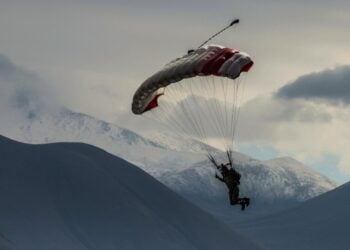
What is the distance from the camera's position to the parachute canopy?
222 ft

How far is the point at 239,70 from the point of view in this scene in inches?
2665

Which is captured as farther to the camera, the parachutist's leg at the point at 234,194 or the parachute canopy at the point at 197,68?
the parachutist's leg at the point at 234,194

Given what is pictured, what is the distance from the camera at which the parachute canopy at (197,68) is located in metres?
67.7

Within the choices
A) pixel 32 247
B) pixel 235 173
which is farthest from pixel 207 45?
pixel 32 247

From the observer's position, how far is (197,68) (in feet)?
222

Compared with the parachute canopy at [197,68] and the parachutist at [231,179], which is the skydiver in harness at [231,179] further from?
the parachute canopy at [197,68]

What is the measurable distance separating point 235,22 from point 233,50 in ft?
15.8

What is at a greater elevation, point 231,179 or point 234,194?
point 231,179

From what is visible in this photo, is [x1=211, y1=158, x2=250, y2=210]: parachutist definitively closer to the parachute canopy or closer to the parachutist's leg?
the parachutist's leg

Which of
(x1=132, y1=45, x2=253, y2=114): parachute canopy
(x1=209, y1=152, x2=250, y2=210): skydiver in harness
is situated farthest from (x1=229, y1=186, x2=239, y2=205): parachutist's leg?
(x1=132, y1=45, x2=253, y2=114): parachute canopy

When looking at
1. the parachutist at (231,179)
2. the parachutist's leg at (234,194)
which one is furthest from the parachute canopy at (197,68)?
the parachutist's leg at (234,194)

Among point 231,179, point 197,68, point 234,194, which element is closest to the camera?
point 197,68

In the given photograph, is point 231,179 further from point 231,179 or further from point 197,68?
point 197,68

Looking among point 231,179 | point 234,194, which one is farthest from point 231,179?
point 234,194
